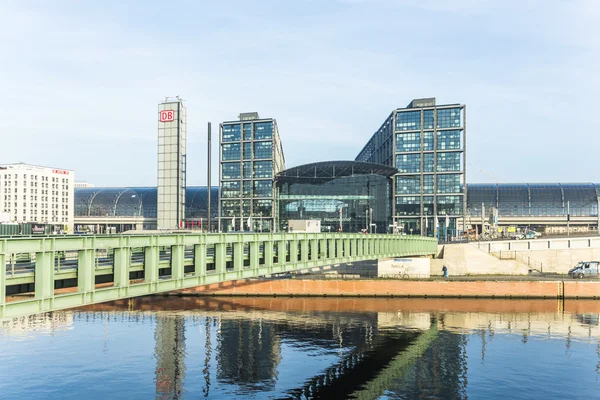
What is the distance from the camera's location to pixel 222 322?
74062 millimetres

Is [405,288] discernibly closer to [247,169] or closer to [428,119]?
[428,119]

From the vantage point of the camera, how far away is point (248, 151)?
17475cm

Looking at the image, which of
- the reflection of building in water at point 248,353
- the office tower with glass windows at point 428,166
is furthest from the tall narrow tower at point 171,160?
the reflection of building in water at point 248,353

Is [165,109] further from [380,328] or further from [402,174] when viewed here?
[380,328]

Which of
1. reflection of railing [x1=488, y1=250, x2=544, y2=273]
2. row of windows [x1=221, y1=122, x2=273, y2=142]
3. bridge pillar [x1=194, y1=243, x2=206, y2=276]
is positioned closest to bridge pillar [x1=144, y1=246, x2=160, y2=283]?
bridge pillar [x1=194, y1=243, x2=206, y2=276]

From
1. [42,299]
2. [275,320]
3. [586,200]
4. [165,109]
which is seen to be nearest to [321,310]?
[275,320]

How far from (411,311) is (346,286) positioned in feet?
53.5

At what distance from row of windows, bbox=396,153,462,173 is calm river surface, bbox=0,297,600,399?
3150 inches

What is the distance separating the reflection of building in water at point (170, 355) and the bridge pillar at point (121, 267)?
48.8 feet

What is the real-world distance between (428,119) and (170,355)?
127 meters

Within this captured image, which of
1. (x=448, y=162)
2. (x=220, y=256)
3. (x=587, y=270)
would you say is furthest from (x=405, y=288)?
(x=448, y=162)

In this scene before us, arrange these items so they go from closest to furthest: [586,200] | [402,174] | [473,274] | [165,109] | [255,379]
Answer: [255,379], [473,274], [165,109], [402,174], [586,200]

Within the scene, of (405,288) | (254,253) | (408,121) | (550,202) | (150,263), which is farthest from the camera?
(550,202)

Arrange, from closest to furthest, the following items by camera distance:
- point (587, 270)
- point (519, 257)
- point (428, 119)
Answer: point (587, 270) → point (519, 257) → point (428, 119)
